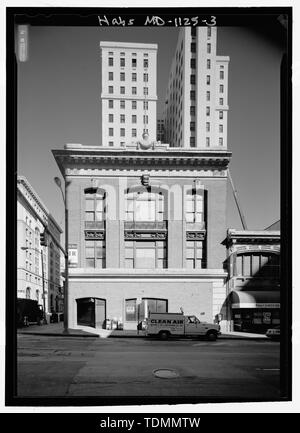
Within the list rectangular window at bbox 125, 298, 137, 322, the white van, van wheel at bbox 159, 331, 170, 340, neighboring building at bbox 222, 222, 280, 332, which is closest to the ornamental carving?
neighboring building at bbox 222, 222, 280, 332

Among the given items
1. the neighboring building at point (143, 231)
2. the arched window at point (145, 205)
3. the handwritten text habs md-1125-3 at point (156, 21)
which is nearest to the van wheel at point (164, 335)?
the neighboring building at point (143, 231)

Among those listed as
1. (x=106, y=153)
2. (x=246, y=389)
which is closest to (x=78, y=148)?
(x=106, y=153)

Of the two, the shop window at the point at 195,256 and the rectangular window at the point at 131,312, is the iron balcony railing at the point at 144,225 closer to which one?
the shop window at the point at 195,256

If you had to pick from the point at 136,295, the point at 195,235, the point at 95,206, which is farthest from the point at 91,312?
the point at 195,235

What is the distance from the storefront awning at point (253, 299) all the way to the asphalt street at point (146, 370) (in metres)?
3.27

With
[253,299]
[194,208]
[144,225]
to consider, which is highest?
[194,208]

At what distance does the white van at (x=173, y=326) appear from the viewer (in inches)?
582

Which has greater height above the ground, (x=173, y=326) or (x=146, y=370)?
(x=146, y=370)

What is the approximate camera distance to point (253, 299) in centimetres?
1667

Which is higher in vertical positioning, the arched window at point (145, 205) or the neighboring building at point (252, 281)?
the arched window at point (145, 205)

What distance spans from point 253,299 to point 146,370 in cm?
938

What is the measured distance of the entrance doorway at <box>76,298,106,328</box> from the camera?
16422 mm

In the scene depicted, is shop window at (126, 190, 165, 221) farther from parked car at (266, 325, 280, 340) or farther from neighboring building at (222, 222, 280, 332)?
parked car at (266, 325, 280, 340)

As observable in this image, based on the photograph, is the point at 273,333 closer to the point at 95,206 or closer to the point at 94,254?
the point at 94,254
